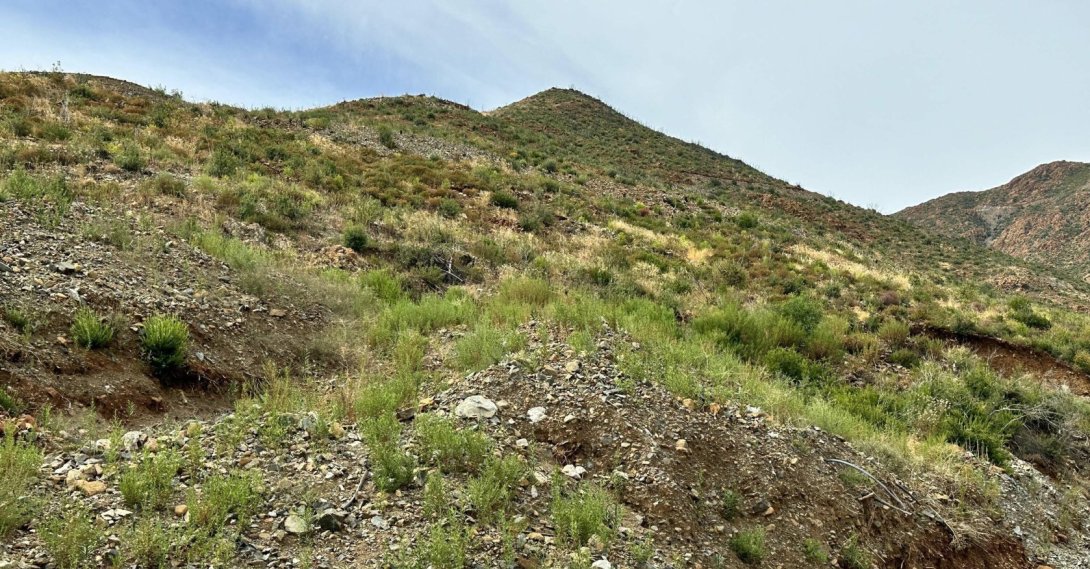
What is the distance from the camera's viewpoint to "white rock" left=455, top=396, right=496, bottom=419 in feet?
16.6

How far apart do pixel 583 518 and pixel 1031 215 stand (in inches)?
2669

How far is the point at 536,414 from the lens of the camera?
5.21m

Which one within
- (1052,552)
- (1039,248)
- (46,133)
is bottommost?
(1052,552)

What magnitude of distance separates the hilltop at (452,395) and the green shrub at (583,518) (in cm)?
2

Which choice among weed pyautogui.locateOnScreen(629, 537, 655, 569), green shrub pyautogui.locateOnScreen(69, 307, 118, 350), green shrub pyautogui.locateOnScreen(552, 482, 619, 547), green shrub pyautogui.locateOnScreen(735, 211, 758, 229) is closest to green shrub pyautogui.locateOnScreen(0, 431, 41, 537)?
green shrub pyautogui.locateOnScreen(69, 307, 118, 350)

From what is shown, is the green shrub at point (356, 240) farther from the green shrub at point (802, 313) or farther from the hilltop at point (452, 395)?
the green shrub at point (802, 313)

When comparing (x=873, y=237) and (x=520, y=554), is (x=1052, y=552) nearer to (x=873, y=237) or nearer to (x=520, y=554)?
(x=520, y=554)

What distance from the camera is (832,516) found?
4773 mm

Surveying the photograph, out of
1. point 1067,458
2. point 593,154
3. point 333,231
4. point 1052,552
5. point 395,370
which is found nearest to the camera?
point 1052,552

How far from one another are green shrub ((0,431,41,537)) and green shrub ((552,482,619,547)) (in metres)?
3.02

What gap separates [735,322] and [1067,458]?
4355 millimetres

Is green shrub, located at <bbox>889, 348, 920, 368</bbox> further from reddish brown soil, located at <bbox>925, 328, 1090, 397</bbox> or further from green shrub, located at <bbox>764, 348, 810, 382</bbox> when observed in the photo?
green shrub, located at <bbox>764, 348, 810, 382</bbox>

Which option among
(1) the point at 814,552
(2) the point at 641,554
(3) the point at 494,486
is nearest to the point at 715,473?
(1) the point at 814,552

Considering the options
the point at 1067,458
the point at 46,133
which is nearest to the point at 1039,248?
the point at 1067,458
